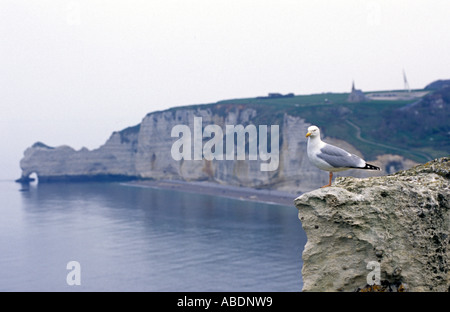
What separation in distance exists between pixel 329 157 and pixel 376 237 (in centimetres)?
215

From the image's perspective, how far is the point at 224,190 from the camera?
125 metres

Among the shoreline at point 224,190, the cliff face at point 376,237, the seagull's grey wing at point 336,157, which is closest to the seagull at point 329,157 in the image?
the seagull's grey wing at point 336,157

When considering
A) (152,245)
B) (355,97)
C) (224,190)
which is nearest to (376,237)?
(152,245)

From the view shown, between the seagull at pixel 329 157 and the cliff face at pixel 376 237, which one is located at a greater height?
the seagull at pixel 329 157

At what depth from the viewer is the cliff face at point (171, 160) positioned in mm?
107562

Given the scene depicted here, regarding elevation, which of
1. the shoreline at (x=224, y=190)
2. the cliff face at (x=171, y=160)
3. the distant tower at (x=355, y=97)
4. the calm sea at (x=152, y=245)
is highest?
the distant tower at (x=355, y=97)

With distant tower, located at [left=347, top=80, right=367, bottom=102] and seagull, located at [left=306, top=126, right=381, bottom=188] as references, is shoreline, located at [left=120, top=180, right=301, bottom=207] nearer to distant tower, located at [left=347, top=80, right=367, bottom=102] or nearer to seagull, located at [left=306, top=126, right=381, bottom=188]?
distant tower, located at [left=347, top=80, right=367, bottom=102]

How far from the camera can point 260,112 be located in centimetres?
12838

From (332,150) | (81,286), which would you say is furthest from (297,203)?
(81,286)

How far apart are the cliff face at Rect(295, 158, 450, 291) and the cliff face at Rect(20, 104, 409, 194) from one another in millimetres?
89885

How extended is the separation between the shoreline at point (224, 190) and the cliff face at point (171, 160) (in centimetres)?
160

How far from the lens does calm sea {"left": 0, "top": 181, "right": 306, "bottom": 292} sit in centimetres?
5194

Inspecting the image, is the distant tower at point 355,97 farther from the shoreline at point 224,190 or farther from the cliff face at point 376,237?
the cliff face at point 376,237

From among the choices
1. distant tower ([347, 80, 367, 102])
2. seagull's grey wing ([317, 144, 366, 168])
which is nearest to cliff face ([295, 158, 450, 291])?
seagull's grey wing ([317, 144, 366, 168])
